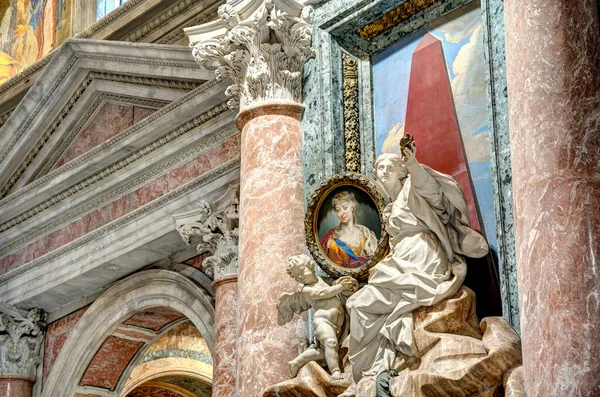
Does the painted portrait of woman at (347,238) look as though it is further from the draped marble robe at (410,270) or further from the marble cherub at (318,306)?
the draped marble robe at (410,270)

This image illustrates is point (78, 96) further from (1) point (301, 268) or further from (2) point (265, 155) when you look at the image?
(1) point (301, 268)

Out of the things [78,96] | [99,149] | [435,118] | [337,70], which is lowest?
[435,118]

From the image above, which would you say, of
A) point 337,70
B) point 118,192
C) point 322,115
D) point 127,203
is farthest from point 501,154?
point 118,192

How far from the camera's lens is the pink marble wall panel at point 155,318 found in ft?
36.4

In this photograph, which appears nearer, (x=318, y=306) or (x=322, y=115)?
(x=318, y=306)

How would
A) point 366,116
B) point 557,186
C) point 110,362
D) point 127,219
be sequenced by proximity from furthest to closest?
1. point 110,362
2. point 127,219
3. point 366,116
4. point 557,186

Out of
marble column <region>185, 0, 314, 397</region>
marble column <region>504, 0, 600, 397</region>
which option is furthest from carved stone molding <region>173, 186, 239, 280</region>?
marble column <region>504, 0, 600, 397</region>

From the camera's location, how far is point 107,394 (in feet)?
37.3

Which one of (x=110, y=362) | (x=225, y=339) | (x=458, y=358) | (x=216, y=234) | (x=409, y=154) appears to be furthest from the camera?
A: (x=110, y=362)

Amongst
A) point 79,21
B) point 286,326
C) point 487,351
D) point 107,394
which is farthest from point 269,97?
point 79,21

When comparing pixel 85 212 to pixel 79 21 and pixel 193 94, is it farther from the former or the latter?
pixel 79 21

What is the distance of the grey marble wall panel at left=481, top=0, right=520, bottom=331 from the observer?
6.48 m

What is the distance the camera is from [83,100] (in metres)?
11.3

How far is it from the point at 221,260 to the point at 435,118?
2316 millimetres
